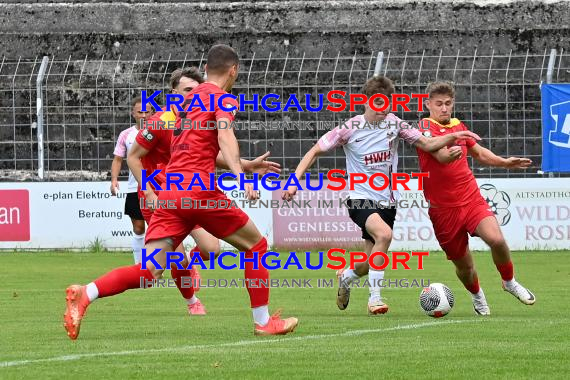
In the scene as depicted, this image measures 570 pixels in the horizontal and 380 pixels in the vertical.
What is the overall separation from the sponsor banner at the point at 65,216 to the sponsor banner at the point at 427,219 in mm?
478

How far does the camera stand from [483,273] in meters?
18.1

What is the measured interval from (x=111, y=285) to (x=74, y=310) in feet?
0.97

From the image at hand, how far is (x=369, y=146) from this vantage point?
1236cm

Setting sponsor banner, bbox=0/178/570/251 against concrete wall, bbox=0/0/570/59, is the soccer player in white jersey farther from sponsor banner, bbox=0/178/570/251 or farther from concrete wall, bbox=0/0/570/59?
concrete wall, bbox=0/0/570/59

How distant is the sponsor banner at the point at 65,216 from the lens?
2253 centimetres

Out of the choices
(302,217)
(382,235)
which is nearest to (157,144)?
(382,235)

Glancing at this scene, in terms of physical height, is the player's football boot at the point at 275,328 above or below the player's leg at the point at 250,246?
below

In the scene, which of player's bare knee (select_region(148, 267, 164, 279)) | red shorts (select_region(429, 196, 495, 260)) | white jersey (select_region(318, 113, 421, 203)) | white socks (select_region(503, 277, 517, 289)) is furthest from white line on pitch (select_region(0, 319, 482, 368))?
white jersey (select_region(318, 113, 421, 203))

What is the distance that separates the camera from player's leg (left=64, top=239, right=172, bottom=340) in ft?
30.4

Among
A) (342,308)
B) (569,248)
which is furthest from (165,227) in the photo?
(569,248)

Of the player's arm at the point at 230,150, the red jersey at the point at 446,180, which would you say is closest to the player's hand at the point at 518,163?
the red jersey at the point at 446,180

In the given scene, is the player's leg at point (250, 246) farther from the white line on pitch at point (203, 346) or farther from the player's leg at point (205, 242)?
the player's leg at point (205, 242)

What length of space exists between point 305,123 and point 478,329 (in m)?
13.4

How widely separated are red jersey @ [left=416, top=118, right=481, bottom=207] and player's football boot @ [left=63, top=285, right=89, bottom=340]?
3881 millimetres
